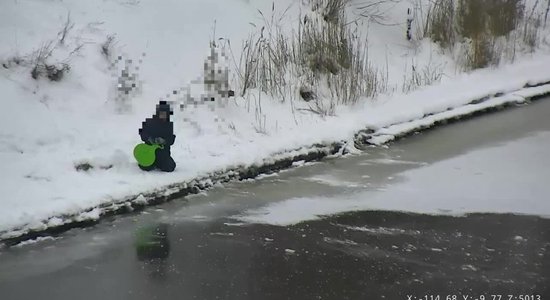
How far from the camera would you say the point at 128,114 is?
8.80 meters

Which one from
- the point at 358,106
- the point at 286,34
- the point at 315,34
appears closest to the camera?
the point at 358,106

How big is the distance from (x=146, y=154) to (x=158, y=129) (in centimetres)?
30

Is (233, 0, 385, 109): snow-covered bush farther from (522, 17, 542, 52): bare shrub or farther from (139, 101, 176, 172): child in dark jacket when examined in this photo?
(522, 17, 542, 52): bare shrub

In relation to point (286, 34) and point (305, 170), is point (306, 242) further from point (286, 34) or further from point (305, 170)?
point (286, 34)

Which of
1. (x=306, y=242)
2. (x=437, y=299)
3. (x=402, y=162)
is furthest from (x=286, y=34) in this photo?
(x=437, y=299)

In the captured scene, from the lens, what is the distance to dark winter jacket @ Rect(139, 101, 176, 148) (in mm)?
6891

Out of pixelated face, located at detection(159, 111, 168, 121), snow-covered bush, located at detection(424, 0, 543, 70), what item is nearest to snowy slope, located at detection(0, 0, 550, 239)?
pixelated face, located at detection(159, 111, 168, 121)

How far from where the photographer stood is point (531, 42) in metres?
17.6

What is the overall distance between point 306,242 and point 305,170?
2.47 meters

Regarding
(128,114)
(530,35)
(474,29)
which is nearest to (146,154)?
(128,114)

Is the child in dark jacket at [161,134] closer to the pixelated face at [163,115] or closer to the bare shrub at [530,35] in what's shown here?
the pixelated face at [163,115]

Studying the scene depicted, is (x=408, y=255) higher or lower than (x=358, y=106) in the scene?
lower

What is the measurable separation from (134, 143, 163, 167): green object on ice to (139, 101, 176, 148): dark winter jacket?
71 millimetres

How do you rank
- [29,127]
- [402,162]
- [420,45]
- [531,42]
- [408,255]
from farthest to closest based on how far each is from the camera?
[531,42], [420,45], [402,162], [29,127], [408,255]
